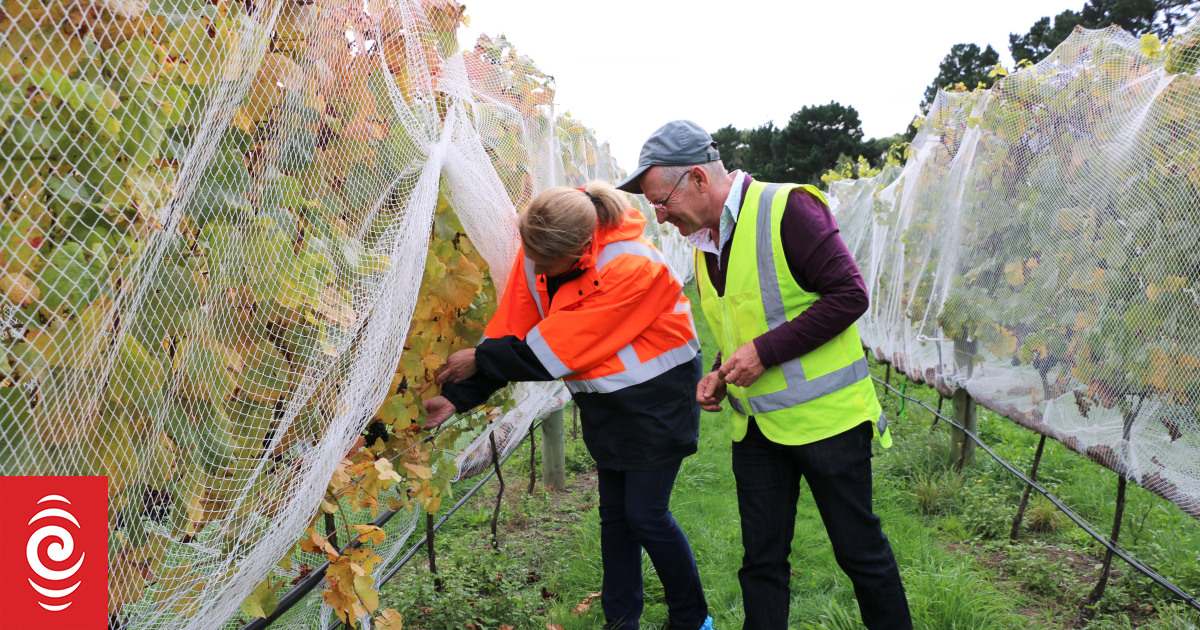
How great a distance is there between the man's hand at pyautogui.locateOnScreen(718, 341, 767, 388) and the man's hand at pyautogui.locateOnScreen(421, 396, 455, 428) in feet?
2.72

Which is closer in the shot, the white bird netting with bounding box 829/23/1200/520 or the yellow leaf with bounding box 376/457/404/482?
the yellow leaf with bounding box 376/457/404/482

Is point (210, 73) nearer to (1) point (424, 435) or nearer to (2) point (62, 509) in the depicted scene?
(2) point (62, 509)

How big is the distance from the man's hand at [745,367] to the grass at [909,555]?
1307 mm

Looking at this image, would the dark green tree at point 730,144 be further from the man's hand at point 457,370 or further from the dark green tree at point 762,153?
the man's hand at point 457,370

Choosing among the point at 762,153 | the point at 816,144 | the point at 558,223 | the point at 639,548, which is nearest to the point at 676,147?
the point at 558,223

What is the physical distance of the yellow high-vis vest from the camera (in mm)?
2234

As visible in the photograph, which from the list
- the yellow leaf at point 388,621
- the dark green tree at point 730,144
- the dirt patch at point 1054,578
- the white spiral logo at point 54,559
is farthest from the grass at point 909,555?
the dark green tree at point 730,144

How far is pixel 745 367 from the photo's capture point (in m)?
2.23

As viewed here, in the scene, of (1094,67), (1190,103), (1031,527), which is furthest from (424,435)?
(1031,527)

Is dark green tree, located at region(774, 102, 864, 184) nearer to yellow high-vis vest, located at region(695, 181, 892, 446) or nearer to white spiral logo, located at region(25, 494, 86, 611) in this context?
yellow high-vis vest, located at region(695, 181, 892, 446)

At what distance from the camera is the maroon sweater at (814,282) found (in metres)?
2.14

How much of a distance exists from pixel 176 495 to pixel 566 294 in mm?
1323

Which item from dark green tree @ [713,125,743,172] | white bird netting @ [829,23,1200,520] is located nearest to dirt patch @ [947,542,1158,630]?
white bird netting @ [829,23,1200,520]

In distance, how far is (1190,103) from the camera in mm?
2531
